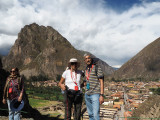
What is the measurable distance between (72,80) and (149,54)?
16555 cm

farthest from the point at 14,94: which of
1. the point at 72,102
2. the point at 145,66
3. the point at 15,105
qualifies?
the point at 145,66

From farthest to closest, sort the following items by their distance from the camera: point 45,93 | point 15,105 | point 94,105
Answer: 1. point 45,93
2. point 15,105
3. point 94,105

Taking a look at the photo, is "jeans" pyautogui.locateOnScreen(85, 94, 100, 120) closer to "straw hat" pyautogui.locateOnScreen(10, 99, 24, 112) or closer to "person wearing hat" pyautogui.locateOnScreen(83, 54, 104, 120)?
"person wearing hat" pyautogui.locateOnScreen(83, 54, 104, 120)

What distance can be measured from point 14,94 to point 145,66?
158 metres

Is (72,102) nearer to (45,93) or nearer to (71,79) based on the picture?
(71,79)

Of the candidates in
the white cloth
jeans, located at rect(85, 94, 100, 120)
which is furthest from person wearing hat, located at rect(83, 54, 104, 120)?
the white cloth

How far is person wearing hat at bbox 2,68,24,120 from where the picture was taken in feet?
13.3

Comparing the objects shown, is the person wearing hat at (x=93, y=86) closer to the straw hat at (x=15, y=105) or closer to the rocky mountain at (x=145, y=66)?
the straw hat at (x=15, y=105)

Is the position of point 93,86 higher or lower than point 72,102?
higher

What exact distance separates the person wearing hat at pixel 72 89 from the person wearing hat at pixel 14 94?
1250mm

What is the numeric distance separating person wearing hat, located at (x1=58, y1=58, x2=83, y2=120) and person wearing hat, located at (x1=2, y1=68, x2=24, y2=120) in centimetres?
125

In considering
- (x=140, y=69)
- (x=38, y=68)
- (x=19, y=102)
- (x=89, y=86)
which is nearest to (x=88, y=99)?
(x=89, y=86)

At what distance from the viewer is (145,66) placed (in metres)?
148

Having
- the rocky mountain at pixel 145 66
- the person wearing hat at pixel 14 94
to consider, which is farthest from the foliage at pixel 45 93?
the rocky mountain at pixel 145 66
